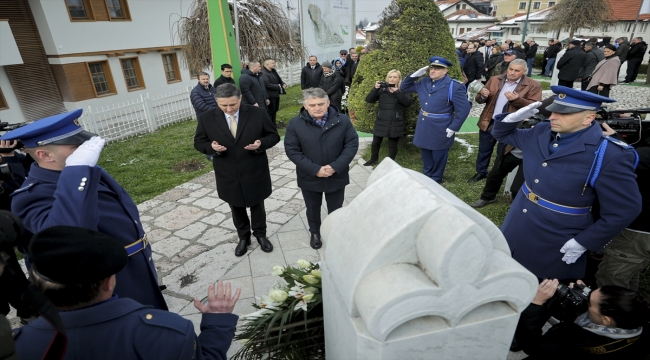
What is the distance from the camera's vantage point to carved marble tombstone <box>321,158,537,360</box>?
1.22 metres

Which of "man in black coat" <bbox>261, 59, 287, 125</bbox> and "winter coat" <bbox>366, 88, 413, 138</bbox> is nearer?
"winter coat" <bbox>366, 88, 413, 138</bbox>

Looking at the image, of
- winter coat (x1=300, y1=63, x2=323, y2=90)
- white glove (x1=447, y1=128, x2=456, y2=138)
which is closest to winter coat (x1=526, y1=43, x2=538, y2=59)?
winter coat (x1=300, y1=63, x2=323, y2=90)

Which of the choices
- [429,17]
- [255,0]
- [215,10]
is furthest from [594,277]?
[255,0]

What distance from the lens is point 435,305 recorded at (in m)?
1.29

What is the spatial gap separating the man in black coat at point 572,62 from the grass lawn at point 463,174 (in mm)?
6061

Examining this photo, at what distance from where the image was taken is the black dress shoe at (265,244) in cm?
410

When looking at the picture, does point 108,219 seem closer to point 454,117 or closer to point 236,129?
point 236,129

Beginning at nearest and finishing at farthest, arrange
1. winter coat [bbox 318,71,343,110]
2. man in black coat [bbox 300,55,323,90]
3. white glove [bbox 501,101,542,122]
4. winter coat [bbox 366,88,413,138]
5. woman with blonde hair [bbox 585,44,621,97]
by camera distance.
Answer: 1. white glove [bbox 501,101,542,122]
2. winter coat [bbox 366,88,413,138]
3. winter coat [bbox 318,71,343,110]
4. woman with blonde hair [bbox 585,44,621,97]
5. man in black coat [bbox 300,55,323,90]

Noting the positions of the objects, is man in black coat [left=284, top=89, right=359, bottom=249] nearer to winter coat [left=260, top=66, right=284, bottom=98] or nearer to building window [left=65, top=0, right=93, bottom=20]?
winter coat [left=260, top=66, right=284, bottom=98]

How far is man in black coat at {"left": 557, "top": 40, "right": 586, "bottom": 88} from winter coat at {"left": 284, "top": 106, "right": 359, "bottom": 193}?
1115 cm

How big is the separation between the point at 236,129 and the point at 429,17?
436cm

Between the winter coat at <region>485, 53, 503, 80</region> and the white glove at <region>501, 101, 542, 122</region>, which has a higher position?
the white glove at <region>501, 101, 542, 122</region>

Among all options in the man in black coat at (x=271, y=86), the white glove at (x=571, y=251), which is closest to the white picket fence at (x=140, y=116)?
the man in black coat at (x=271, y=86)

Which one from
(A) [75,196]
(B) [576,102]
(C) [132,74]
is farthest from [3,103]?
(B) [576,102]
